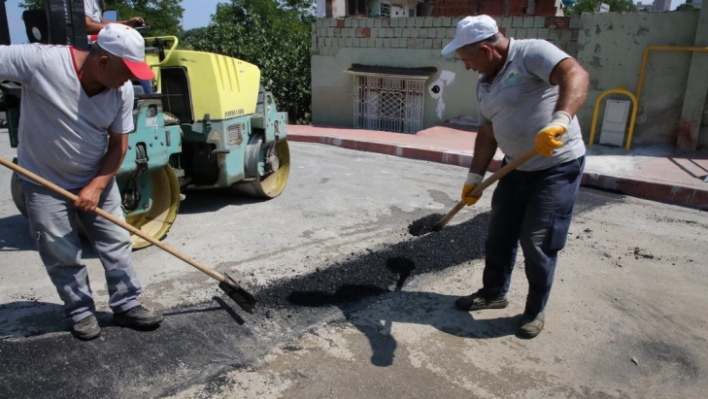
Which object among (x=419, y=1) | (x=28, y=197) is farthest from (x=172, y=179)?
(x=419, y=1)

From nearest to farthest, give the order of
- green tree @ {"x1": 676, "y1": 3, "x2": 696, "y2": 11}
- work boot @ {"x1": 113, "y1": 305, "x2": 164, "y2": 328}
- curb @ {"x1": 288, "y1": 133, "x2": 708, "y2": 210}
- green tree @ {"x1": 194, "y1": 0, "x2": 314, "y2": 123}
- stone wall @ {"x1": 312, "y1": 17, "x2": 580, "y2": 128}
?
1. work boot @ {"x1": 113, "y1": 305, "x2": 164, "y2": 328}
2. curb @ {"x1": 288, "y1": 133, "x2": 708, "y2": 210}
3. green tree @ {"x1": 676, "y1": 3, "x2": 696, "y2": 11}
4. stone wall @ {"x1": 312, "y1": 17, "x2": 580, "y2": 128}
5. green tree @ {"x1": 194, "y1": 0, "x2": 314, "y2": 123}

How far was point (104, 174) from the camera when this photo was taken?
2883 mm

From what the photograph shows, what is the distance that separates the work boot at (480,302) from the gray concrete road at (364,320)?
0.20ft

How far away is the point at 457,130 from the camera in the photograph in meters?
10.5

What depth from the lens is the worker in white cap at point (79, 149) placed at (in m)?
2.61

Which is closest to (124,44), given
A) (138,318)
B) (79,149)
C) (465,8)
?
(79,149)

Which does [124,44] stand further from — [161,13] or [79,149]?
[161,13]

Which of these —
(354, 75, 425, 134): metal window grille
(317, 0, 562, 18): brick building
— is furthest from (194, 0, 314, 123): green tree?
(354, 75, 425, 134): metal window grille

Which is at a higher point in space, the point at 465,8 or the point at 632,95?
the point at 465,8

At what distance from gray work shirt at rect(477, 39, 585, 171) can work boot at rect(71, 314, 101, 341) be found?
243 cm

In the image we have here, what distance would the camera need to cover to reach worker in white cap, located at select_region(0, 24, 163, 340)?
Result: 2.61 m

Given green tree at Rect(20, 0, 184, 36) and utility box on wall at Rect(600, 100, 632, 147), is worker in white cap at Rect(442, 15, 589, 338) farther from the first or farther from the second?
green tree at Rect(20, 0, 184, 36)

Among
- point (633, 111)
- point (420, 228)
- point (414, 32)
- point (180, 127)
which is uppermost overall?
point (414, 32)

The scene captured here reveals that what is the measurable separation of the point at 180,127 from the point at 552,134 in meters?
3.26
